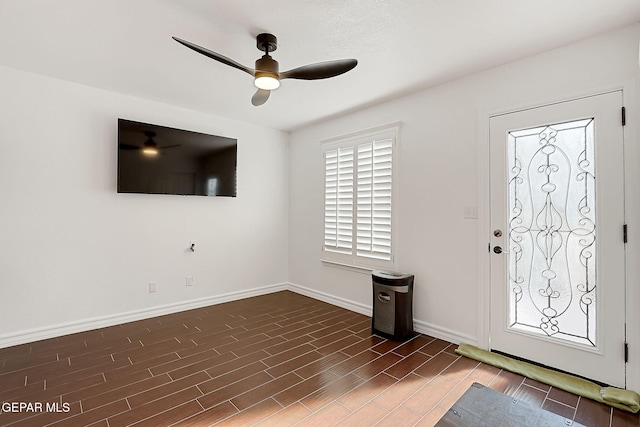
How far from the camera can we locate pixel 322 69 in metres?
2.31

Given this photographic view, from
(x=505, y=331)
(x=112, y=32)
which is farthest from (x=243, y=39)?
(x=505, y=331)

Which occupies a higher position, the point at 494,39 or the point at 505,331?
the point at 494,39

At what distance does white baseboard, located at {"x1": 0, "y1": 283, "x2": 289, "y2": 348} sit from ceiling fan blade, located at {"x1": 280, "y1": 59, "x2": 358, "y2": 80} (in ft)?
10.6

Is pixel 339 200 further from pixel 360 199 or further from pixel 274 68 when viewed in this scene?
pixel 274 68

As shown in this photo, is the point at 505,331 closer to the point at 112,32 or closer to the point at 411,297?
the point at 411,297

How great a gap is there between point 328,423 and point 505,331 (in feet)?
6.03

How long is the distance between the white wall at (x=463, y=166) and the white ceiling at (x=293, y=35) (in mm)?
172

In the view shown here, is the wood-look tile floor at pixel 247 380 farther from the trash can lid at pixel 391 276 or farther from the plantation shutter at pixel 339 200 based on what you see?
the plantation shutter at pixel 339 200

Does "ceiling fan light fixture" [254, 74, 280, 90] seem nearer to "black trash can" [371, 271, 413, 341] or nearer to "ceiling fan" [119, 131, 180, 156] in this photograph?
"ceiling fan" [119, 131, 180, 156]

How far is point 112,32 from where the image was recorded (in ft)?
7.73

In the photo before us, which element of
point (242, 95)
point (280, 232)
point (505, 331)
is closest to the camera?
point (505, 331)

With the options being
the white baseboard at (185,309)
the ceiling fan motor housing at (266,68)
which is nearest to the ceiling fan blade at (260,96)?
the ceiling fan motor housing at (266,68)

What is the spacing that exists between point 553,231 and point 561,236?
66mm

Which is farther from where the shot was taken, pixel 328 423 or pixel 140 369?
pixel 140 369
